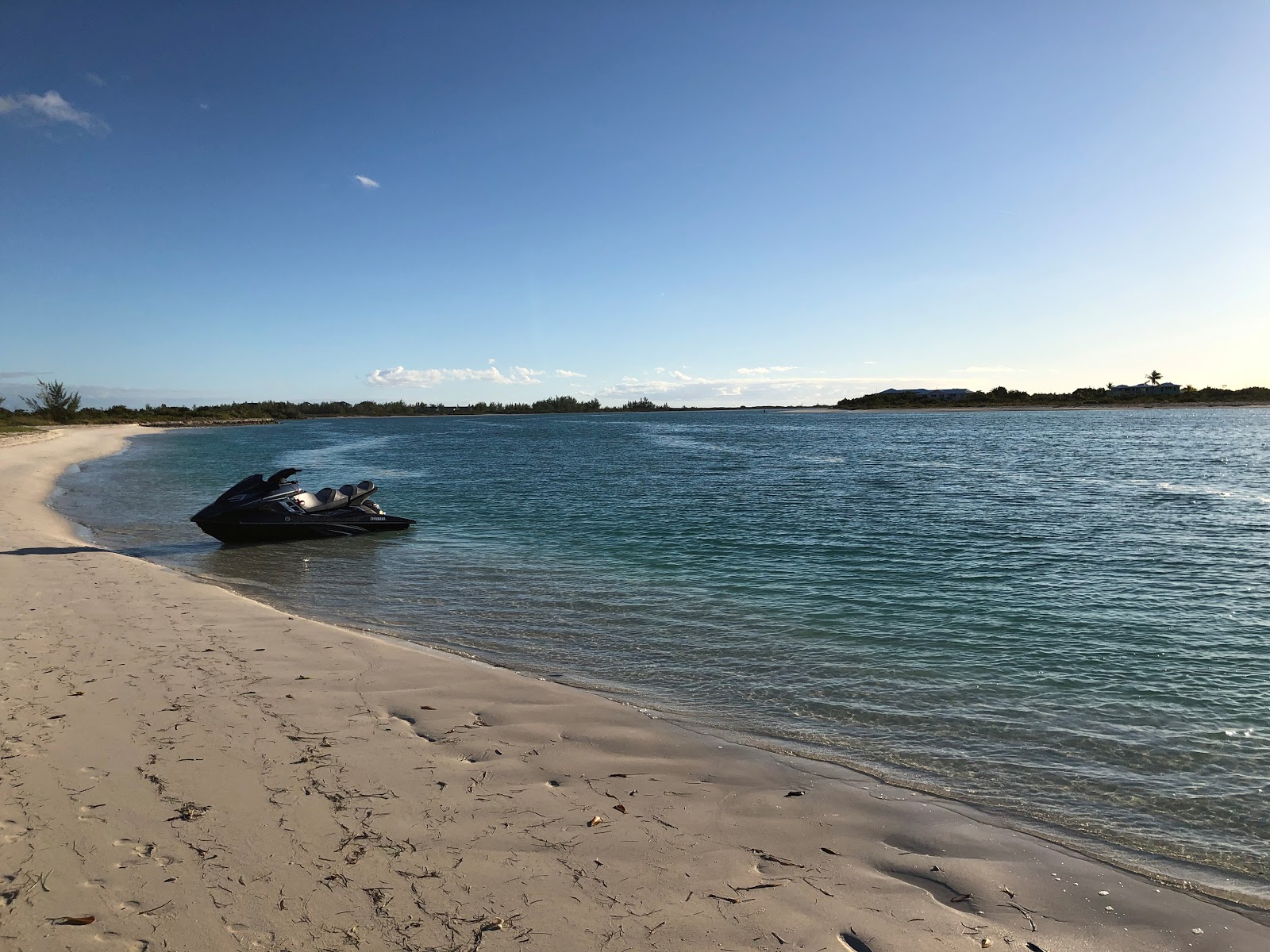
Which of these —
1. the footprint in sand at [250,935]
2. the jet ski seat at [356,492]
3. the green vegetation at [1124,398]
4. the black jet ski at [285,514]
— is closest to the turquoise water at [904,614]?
the black jet ski at [285,514]

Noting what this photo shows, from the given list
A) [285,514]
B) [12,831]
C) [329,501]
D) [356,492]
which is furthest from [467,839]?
[356,492]

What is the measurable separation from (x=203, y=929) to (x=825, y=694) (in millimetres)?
6492

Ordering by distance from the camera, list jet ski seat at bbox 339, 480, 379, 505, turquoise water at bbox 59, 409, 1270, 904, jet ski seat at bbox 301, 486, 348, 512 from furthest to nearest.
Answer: jet ski seat at bbox 339, 480, 379, 505 → jet ski seat at bbox 301, 486, 348, 512 → turquoise water at bbox 59, 409, 1270, 904

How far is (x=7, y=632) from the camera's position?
28.3ft

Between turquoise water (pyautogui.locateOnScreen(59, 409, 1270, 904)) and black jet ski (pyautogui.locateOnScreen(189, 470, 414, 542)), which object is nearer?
turquoise water (pyautogui.locateOnScreen(59, 409, 1270, 904))

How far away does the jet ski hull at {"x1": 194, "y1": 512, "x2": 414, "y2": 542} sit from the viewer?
17938 mm

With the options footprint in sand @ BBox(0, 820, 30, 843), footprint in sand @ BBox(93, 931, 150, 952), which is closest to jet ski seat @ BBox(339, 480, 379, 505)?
footprint in sand @ BBox(0, 820, 30, 843)

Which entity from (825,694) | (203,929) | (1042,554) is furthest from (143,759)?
(1042,554)

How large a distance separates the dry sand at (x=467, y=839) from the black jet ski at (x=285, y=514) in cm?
1108

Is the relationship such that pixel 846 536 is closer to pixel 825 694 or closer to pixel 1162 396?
pixel 825 694

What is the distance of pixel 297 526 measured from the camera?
736 inches

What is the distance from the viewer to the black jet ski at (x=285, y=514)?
58.7 ft

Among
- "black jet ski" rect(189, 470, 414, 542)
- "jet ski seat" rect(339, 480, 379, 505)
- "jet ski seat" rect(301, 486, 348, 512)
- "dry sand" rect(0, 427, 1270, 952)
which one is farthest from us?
"jet ski seat" rect(339, 480, 379, 505)

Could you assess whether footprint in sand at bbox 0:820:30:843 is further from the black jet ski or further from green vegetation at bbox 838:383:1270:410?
green vegetation at bbox 838:383:1270:410
